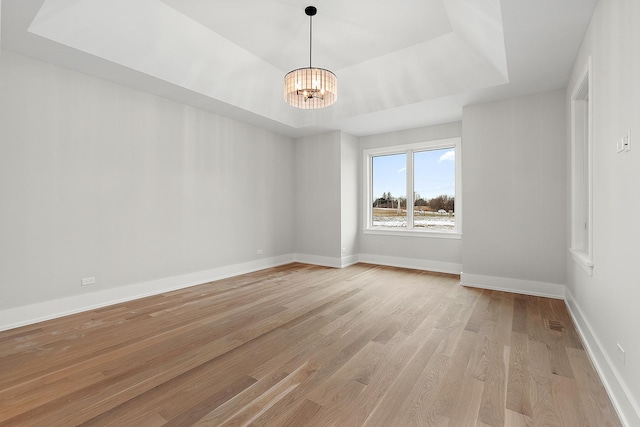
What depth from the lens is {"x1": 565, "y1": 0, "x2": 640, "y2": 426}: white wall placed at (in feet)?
5.44

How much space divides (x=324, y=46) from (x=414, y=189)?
10.6 ft

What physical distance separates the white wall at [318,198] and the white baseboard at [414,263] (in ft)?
2.74

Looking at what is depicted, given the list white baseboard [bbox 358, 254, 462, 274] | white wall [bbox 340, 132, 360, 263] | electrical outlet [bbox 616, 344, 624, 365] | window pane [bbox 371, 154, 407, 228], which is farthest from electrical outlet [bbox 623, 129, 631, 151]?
white wall [bbox 340, 132, 360, 263]

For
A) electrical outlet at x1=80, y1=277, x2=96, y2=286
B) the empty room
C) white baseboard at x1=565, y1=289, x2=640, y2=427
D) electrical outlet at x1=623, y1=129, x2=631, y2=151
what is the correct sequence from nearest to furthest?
1. white baseboard at x1=565, y1=289, x2=640, y2=427
2. electrical outlet at x1=623, y1=129, x2=631, y2=151
3. the empty room
4. electrical outlet at x1=80, y1=277, x2=96, y2=286

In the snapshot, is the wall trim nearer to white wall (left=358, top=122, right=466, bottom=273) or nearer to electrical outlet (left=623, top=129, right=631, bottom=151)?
white wall (left=358, top=122, right=466, bottom=273)

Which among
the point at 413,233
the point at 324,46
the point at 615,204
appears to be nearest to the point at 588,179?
the point at 615,204

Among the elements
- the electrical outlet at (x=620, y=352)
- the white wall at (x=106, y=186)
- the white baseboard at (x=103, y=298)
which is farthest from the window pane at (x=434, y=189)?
the electrical outlet at (x=620, y=352)

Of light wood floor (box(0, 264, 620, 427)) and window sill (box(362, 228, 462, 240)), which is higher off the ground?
window sill (box(362, 228, 462, 240))

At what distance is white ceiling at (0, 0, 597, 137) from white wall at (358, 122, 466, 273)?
0.53m

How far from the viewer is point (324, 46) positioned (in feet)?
13.9

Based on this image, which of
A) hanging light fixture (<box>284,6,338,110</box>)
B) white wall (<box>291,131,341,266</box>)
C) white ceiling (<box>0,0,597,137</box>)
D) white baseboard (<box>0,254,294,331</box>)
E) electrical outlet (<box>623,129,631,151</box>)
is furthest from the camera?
white wall (<box>291,131,341,266</box>)

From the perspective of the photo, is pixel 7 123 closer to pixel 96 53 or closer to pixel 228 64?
pixel 96 53

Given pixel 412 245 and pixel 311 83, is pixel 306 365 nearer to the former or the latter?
pixel 311 83

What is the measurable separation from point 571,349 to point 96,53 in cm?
538
